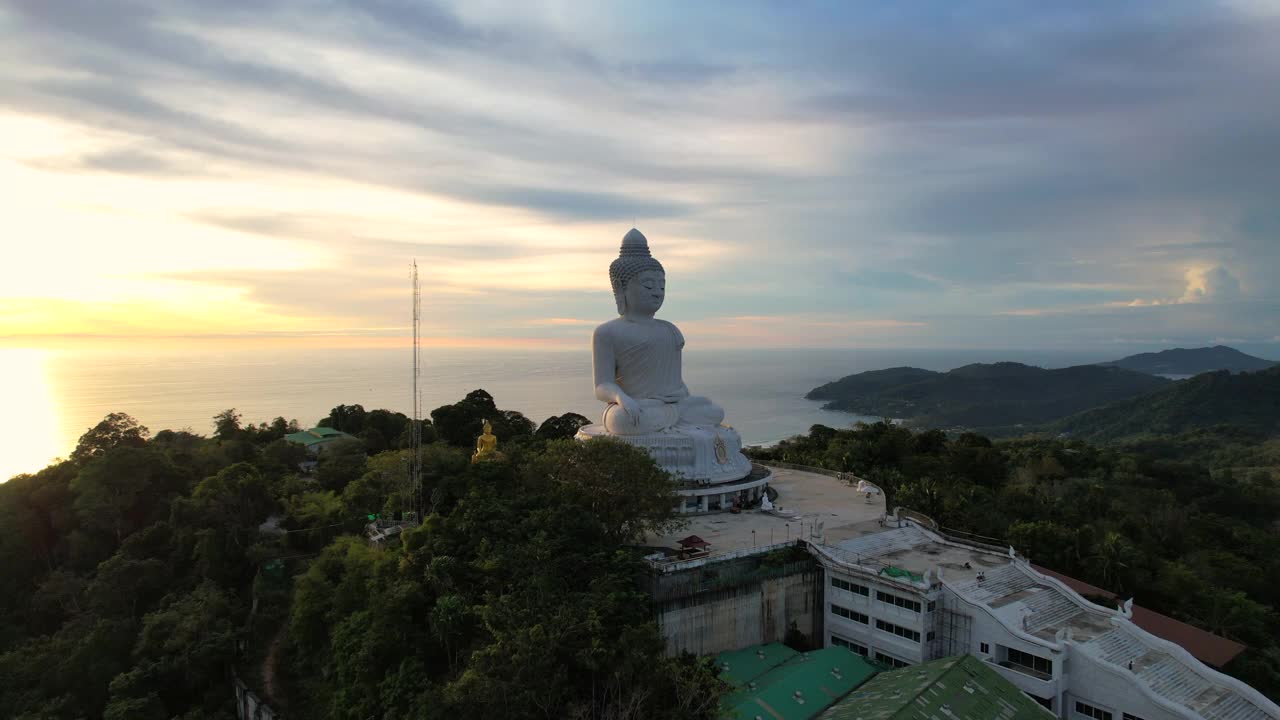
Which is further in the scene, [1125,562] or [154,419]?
[154,419]

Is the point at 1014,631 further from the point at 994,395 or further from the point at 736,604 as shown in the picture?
the point at 994,395

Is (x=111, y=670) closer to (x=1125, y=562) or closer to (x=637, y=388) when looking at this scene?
(x=637, y=388)

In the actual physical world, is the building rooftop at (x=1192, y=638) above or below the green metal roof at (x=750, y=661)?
above

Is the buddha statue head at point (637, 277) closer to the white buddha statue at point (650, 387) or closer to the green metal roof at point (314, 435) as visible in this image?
the white buddha statue at point (650, 387)

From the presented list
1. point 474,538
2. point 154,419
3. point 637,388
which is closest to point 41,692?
point 474,538

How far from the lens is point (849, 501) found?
28172 mm

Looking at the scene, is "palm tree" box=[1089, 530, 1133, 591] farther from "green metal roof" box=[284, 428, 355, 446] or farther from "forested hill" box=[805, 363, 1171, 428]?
"forested hill" box=[805, 363, 1171, 428]

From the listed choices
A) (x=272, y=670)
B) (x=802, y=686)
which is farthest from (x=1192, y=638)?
(x=272, y=670)

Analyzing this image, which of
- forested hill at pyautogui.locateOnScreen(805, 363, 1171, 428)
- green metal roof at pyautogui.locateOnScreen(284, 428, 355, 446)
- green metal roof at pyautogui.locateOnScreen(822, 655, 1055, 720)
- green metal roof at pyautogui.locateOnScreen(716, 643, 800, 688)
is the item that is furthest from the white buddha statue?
forested hill at pyautogui.locateOnScreen(805, 363, 1171, 428)

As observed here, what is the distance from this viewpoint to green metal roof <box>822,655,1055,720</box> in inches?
575

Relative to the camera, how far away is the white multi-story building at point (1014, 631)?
1580 cm

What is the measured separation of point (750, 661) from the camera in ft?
61.3

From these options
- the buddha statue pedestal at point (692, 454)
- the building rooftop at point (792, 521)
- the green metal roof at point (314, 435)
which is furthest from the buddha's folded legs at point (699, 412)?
the green metal roof at point (314, 435)

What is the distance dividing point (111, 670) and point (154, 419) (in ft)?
175
